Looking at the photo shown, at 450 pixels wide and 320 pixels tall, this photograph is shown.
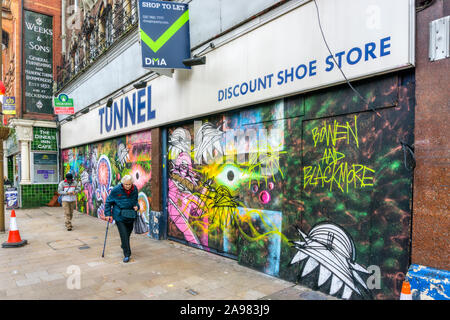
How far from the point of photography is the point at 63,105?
13.1m

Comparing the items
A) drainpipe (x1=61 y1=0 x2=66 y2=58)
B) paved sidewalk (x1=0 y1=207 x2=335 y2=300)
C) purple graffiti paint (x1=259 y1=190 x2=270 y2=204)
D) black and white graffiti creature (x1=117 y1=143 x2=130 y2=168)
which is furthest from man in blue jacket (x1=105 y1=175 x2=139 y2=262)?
drainpipe (x1=61 y1=0 x2=66 y2=58)

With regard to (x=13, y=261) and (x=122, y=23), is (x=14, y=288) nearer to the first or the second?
(x=13, y=261)

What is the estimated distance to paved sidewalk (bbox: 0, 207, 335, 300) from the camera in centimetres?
433


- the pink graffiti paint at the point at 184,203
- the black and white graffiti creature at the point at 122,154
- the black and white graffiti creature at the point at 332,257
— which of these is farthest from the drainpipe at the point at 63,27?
the black and white graffiti creature at the point at 332,257

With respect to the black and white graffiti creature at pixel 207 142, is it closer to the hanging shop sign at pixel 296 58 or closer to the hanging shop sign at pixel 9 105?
the hanging shop sign at pixel 296 58

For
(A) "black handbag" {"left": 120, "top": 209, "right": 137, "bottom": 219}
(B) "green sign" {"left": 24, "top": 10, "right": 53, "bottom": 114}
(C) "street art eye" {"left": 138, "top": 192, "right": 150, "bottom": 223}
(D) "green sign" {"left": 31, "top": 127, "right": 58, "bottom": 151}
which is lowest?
(C) "street art eye" {"left": 138, "top": 192, "right": 150, "bottom": 223}

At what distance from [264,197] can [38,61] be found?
1587cm

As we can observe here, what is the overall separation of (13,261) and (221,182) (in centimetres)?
441

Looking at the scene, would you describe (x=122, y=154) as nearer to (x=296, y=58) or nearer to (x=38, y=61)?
(x=296, y=58)

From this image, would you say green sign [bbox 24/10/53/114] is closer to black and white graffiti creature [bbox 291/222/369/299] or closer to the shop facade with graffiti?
the shop facade with graffiti

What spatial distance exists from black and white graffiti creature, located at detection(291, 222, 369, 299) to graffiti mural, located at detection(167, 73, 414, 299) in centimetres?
1

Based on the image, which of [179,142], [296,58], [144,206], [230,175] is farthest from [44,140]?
[296,58]

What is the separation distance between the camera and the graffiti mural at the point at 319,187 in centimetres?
359

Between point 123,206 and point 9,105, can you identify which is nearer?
point 123,206
